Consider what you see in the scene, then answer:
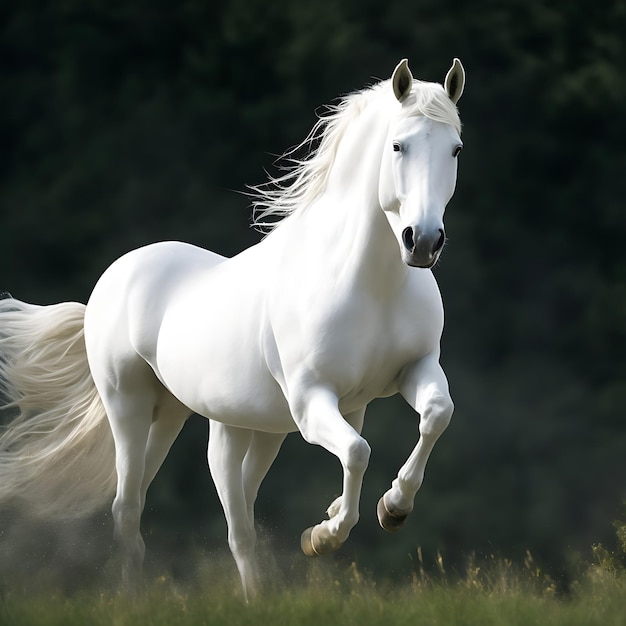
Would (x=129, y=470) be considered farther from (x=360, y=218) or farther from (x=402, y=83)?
(x=402, y=83)

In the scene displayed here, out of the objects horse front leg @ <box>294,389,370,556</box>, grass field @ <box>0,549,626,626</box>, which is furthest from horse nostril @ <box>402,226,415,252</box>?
grass field @ <box>0,549,626,626</box>

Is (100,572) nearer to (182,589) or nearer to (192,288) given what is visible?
(182,589)

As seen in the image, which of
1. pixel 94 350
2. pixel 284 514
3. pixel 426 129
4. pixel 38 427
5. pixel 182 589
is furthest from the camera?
pixel 284 514

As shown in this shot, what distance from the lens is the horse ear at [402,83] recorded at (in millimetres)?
3861

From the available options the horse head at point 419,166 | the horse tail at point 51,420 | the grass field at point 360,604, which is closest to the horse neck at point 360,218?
the horse head at point 419,166

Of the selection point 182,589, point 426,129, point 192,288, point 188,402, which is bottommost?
point 182,589

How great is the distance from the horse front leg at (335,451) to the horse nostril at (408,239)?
0.60 meters

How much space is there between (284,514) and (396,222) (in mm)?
5054

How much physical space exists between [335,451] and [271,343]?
1.85ft

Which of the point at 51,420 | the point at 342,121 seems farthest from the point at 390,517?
the point at 51,420

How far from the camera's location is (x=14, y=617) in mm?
3879

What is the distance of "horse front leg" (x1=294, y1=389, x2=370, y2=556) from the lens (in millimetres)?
3854

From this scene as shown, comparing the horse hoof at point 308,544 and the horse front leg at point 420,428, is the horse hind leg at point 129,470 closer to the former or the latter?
the horse hoof at point 308,544

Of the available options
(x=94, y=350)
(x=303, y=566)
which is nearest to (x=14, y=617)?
(x=94, y=350)
